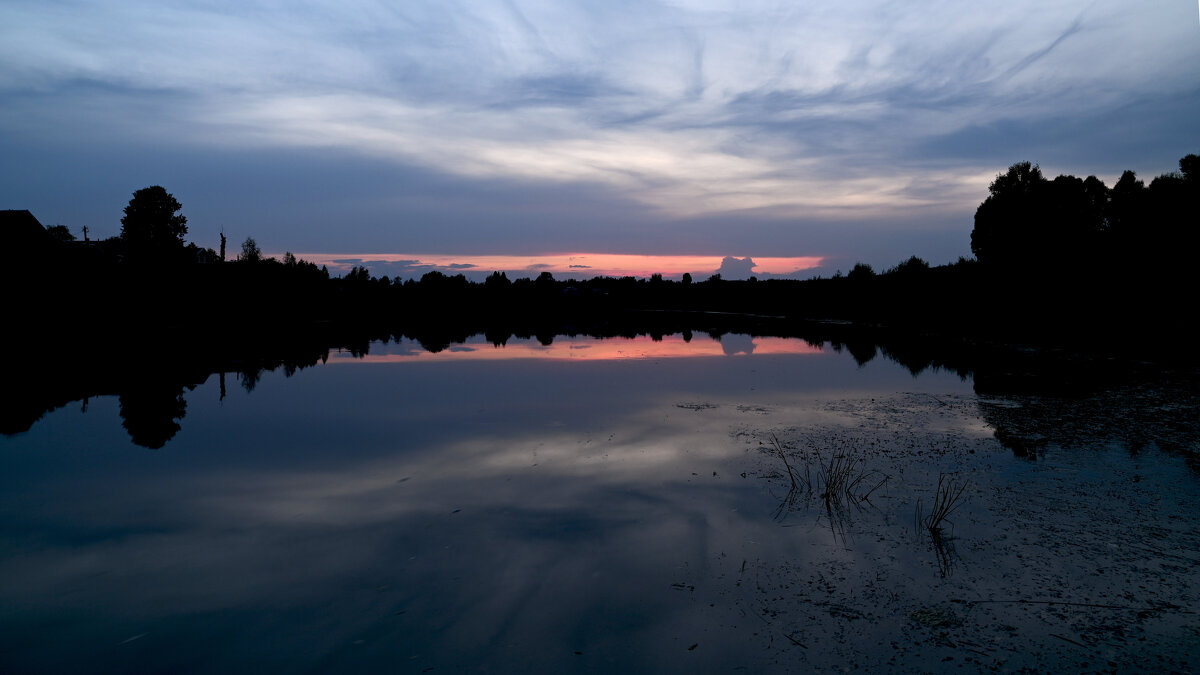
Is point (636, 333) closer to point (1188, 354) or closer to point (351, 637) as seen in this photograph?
point (1188, 354)

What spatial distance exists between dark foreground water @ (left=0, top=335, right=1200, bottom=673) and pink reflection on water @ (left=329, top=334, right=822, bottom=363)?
15140 mm

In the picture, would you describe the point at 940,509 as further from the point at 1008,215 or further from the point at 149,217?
the point at 149,217

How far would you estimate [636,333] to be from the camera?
4884 centimetres

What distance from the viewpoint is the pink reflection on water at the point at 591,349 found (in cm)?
3244

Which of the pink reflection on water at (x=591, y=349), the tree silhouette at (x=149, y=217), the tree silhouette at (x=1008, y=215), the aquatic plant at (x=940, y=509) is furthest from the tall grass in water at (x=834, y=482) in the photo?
the tree silhouette at (x=149, y=217)

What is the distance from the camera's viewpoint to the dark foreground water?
644cm

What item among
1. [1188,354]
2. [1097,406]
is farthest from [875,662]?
[1188,354]

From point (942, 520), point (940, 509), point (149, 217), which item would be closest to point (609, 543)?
point (942, 520)

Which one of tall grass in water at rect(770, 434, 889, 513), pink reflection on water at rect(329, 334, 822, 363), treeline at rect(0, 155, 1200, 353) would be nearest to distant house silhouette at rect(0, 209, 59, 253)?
treeline at rect(0, 155, 1200, 353)

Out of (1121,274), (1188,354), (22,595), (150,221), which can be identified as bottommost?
(22,595)

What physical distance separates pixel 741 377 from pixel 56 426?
69.4 feet

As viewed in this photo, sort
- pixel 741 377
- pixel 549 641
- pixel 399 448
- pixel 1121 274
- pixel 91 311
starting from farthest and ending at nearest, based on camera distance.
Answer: pixel 91 311 → pixel 1121 274 → pixel 741 377 → pixel 399 448 → pixel 549 641

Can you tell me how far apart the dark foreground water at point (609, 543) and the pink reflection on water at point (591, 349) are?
596 inches

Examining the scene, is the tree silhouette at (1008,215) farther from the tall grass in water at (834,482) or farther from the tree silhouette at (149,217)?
the tree silhouette at (149,217)
